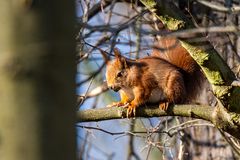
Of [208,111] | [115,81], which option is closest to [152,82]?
[115,81]

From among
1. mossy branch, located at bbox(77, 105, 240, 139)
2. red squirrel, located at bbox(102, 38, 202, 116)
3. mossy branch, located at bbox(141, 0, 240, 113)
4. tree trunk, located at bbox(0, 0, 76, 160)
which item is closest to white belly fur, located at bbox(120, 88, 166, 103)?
A: red squirrel, located at bbox(102, 38, 202, 116)

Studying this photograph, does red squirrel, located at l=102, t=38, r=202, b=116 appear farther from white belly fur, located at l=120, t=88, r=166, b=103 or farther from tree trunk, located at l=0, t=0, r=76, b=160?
tree trunk, located at l=0, t=0, r=76, b=160

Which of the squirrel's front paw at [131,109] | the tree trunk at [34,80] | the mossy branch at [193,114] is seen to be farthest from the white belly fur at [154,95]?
the tree trunk at [34,80]

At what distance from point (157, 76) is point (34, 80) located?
269 centimetres

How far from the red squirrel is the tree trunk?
2.43m

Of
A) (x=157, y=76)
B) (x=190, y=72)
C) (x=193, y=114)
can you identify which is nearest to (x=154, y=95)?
(x=157, y=76)

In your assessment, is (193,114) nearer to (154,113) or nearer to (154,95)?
(154,113)

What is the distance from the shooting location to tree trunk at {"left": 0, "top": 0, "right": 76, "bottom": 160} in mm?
757

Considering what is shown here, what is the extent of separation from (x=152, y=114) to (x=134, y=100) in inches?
10.9

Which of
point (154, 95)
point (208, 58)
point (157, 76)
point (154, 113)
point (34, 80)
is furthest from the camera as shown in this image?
point (157, 76)

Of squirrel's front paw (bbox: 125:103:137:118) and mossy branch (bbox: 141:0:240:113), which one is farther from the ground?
mossy branch (bbox: 141:0:240:113)

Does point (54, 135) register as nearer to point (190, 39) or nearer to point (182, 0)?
point (190, 39)

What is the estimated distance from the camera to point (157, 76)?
3445mm

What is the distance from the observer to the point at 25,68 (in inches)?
30.1
